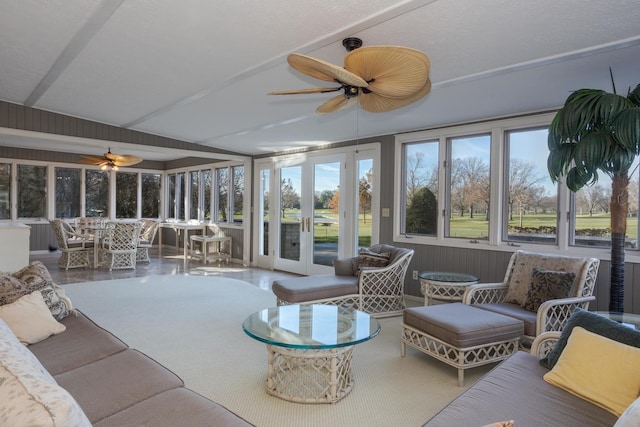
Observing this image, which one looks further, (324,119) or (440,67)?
(324,119)

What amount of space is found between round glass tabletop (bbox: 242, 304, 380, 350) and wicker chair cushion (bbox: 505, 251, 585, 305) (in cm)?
150

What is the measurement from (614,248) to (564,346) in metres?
1.51

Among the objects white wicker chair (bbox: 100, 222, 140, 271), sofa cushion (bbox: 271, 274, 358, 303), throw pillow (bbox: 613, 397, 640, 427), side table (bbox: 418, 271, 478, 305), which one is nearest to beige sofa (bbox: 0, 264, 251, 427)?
throw pillow (bbox: 613, 397, 640, 427)

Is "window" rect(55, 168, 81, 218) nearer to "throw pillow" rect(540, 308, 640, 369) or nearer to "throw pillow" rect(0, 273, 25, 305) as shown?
"throw pillow" rect(0, 273, 25, 305)

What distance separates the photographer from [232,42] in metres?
Answer: 2.95

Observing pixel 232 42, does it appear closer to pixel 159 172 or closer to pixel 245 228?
pixel 245 228

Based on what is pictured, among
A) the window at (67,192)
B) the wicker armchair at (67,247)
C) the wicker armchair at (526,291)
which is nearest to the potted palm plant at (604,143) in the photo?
the wicker armchair at (526,291)

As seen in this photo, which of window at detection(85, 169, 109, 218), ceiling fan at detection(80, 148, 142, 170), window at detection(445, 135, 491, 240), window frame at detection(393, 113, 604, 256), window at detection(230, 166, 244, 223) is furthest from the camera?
window at detection(85, 169, 109, 218)

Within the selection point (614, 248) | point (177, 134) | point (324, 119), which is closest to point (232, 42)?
point (324, 119)

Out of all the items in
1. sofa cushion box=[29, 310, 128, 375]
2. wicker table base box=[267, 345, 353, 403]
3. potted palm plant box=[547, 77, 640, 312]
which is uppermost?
potted palm plant box=[547, 77, 640, 312]

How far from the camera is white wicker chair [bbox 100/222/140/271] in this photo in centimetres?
746

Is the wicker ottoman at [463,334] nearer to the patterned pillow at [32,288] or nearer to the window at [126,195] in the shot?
the patterned pillow at [32,288]

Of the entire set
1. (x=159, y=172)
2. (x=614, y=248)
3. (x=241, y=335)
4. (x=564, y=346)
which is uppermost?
(x=159, y=172)

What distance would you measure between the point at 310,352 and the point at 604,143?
2508 millimetres
